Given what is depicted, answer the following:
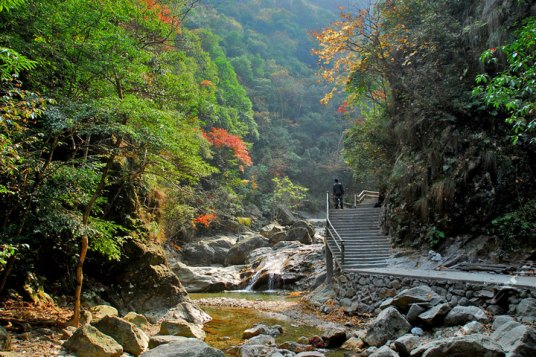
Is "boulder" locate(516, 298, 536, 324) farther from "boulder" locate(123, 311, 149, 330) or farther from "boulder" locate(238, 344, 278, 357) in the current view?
"boulder" locate(123, 311, 149, 330)

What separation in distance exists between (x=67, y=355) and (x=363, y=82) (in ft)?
53.5

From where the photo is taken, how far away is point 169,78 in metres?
10.4

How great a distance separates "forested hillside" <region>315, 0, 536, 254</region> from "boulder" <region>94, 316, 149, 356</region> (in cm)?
877

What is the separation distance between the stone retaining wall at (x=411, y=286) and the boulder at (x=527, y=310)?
0.40 ft

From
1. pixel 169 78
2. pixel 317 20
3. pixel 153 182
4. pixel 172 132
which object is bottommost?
pixel 153 182

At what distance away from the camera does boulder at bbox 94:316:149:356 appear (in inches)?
264

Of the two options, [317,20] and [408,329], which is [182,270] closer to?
[408,329]

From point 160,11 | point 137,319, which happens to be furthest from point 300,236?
point 137,319

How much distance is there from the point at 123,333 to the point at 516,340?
650 centimetres

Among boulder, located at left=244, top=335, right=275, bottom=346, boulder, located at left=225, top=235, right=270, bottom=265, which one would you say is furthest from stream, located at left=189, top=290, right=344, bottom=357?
boulder, located at left=225, top=235, right=270, bottom=265

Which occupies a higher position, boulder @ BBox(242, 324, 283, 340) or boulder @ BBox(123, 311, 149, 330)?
boulder @ BBox(123, 311, 149, 330)

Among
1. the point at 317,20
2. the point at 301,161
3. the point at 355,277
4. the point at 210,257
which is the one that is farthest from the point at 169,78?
the point at 317,20

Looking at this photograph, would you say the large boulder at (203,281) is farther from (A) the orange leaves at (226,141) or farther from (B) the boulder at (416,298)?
(A) the orange leaves at (226,141)

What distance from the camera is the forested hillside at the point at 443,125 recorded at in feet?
34.5
